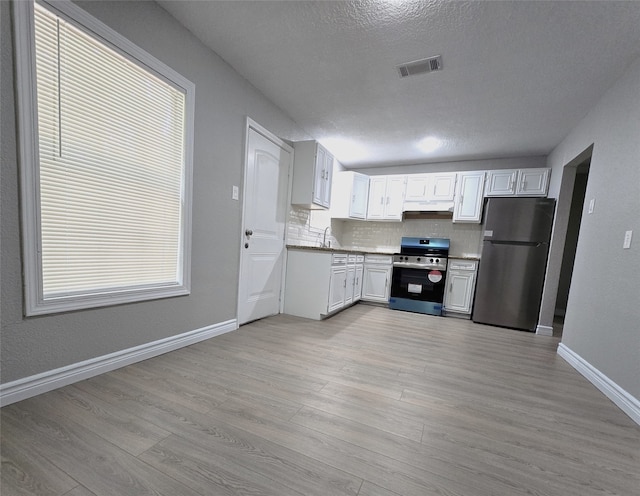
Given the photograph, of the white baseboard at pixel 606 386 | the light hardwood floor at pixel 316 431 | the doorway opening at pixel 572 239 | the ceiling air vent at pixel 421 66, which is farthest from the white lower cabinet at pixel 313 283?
the doorway opening at pixel 572 239

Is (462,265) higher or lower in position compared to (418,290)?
higher

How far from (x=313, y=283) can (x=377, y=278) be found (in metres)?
1.40

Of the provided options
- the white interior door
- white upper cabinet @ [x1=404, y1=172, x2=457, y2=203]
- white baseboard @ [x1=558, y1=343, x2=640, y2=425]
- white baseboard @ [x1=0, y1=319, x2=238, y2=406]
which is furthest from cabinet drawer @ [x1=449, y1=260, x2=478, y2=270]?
white baseboard @ [x1=0, y1=319, x2=238, y2=406]

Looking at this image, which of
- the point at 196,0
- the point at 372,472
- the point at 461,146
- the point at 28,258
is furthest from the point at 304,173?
the point at 372,472

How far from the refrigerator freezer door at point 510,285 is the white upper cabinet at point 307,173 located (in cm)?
240

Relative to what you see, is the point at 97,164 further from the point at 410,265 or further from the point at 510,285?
the point at 510,285

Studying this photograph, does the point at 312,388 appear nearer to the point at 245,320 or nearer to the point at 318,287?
the point at 245,320

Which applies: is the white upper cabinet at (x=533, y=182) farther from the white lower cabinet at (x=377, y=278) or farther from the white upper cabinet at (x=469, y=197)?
the white lower cabinet at (x=377, y=278)

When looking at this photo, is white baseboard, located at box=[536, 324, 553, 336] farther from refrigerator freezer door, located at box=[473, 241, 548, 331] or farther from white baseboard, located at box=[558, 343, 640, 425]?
white baseboard, located at box=[558, 343, 640, 425]

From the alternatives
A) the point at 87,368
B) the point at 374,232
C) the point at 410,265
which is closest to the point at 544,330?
the point at 410,265

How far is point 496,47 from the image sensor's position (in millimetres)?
1789

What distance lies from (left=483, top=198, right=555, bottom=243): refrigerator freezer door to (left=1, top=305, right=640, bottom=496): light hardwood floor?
1.81 meters

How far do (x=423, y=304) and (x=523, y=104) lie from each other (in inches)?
103

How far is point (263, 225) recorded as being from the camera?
9.16 feet
